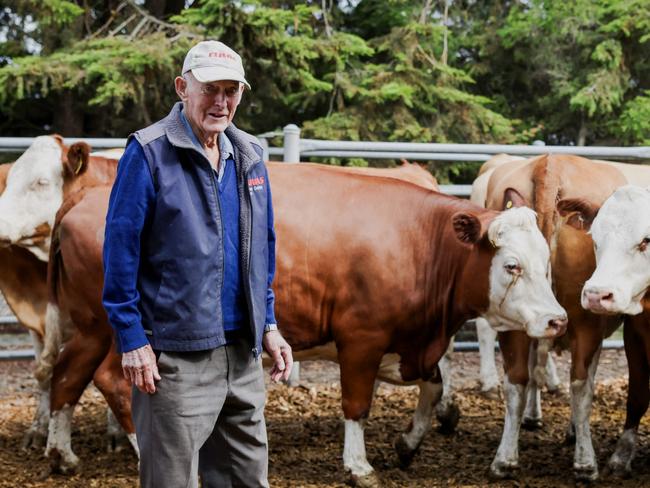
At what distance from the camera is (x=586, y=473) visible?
210 inches

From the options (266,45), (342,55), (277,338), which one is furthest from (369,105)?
(277,338)

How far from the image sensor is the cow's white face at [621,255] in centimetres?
466

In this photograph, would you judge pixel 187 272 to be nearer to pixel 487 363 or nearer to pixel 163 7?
pixel 487 363

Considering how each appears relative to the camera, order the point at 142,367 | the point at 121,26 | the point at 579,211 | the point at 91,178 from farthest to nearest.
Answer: the point at 121,26 < the point at 91,178 < the point at 579,211 < the point at 142,367

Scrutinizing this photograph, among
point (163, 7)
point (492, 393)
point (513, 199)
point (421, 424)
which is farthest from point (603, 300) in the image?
point (163, 7)

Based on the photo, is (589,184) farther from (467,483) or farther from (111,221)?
(111,221)

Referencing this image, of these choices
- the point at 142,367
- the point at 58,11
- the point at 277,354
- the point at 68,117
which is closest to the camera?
the point at 142,367

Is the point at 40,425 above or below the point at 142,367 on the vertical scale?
below

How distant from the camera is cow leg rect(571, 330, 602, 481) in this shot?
5.36m

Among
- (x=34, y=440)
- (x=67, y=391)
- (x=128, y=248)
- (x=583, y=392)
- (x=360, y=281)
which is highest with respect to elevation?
(x=128, y=248)

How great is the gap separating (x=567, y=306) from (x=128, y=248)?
3132mm

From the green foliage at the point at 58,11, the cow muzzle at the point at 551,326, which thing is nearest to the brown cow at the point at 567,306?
the cow muzzle at the point at 551,326

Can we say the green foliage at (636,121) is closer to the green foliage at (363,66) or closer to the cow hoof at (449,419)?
the green foliage at (363,66)

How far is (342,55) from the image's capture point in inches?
427
